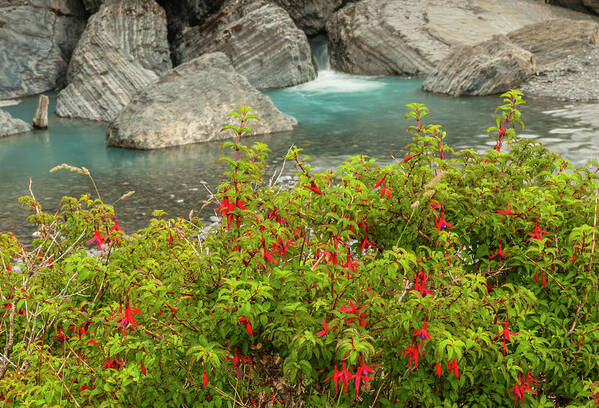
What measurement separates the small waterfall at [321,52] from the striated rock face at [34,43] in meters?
9.09

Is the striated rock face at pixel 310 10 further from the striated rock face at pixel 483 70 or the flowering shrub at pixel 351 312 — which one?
the flowering shrub at pixel 351 312

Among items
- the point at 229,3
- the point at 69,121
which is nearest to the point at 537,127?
the point at 69,121

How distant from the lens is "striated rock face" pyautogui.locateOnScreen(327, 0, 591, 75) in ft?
64.4

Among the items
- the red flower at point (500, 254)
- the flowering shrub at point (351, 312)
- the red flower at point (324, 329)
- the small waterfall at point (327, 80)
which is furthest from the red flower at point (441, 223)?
the small waterfall at point (327, 80)

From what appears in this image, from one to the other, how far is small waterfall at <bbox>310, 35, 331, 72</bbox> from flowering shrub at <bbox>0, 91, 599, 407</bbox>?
19790 millimetres

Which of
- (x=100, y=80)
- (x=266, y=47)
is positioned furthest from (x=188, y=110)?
(x=266, y=47)

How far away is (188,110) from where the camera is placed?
1254 cm

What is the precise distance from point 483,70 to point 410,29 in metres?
5.18

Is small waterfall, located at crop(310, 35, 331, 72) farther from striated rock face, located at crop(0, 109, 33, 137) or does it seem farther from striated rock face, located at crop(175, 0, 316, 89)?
striated rock face, located at crop(0, 109, 33, 137)

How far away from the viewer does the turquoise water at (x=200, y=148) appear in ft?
29.3

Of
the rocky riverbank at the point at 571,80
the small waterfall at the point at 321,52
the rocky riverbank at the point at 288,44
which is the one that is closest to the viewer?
the rocky riverbank at the point at 571,80

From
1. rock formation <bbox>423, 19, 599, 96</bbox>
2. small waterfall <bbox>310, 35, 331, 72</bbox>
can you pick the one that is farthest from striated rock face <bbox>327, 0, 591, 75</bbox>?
rock formation <bbox>423, 19, 599, 96</bbox>

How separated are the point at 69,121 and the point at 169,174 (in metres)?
6.78

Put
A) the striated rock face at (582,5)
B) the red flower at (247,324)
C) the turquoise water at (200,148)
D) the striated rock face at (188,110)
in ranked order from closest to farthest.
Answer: the red flower at (247,324)
the turquoise water at (200,148)
the striated rock face at (188,110)
the striated rock face at (582,5)
